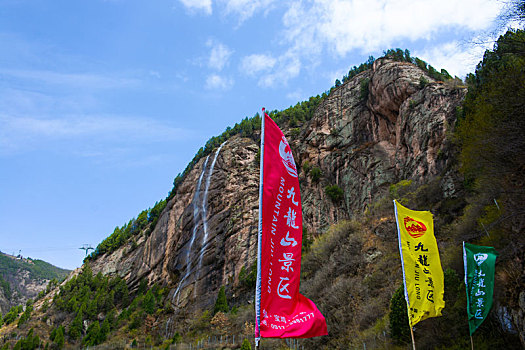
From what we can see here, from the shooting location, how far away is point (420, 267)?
426 inches

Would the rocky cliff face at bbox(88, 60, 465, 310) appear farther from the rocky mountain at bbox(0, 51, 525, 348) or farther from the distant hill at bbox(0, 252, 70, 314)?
the distant hill at bbox(0, 252, 70, 314)

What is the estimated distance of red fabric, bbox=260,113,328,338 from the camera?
631 centimetres

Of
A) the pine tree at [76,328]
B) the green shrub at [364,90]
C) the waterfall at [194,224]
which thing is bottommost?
the pine tree at [76,328]

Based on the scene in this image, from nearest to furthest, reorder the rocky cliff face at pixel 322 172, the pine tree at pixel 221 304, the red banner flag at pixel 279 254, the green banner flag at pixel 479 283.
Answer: the red banner flag at pixel 279 254
the green banner flag at pixel 479 283
the rocky cliff face at pixel 322 172
the pine tree at pixel 221 304

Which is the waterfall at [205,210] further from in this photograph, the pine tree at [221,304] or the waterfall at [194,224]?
the pine tree at [221,304]

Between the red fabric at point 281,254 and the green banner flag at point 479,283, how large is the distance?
6277 mm

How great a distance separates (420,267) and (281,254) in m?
5.97

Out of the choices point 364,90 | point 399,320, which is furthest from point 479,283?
point 364,90

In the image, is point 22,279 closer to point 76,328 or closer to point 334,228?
point 76,328

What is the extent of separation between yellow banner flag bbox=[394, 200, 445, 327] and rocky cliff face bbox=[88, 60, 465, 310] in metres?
16.6

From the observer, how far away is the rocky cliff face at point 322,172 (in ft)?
112

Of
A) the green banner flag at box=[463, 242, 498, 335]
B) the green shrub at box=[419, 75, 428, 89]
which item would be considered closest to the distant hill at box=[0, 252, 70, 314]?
the green shrub at box=[419, 75, 428, 89]

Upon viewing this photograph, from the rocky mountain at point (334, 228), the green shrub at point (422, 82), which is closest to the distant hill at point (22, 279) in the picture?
the rocky mountain at point (334, 228)

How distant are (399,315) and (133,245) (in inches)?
2096
